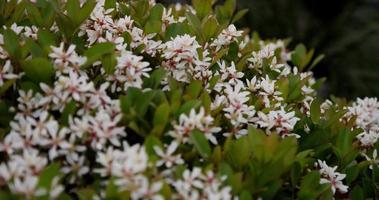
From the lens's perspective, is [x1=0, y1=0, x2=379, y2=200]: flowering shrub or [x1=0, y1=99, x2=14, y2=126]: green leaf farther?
[x1=0, y1=99, x2=14, y2=126]: green leaf

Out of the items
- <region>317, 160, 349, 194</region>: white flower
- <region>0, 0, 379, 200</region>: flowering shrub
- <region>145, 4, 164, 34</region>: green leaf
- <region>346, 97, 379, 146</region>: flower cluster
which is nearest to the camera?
<region>0, 0, 379, 200</region>: flowering shrub

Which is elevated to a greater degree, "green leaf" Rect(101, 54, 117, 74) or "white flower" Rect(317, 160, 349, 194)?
A: "green leaf" Rect(101, 54, 117, 74)

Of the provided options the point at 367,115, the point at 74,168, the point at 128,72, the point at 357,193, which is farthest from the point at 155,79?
the point at 367,115

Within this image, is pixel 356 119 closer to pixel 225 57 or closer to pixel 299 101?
pixel 299 101

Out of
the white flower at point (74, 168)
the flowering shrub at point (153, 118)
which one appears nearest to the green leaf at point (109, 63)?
the flowering shrub at point (153, 118)

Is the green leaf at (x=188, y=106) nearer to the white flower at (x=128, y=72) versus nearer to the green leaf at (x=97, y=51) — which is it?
the white flower at (x=128, y=72)

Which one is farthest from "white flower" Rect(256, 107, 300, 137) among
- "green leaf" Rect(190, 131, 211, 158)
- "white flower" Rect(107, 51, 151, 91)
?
"white flower" Rect(107, 51, 151, 91)

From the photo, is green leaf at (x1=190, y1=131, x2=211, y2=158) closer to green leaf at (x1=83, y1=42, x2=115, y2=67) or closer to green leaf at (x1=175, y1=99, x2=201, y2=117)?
green leaf at (x1=175, y1=99, x2=201, y2=117)

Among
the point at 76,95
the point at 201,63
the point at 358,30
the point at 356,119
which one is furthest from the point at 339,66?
the point at 76,95

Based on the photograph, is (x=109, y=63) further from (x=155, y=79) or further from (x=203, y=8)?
(x=203, y=8)
